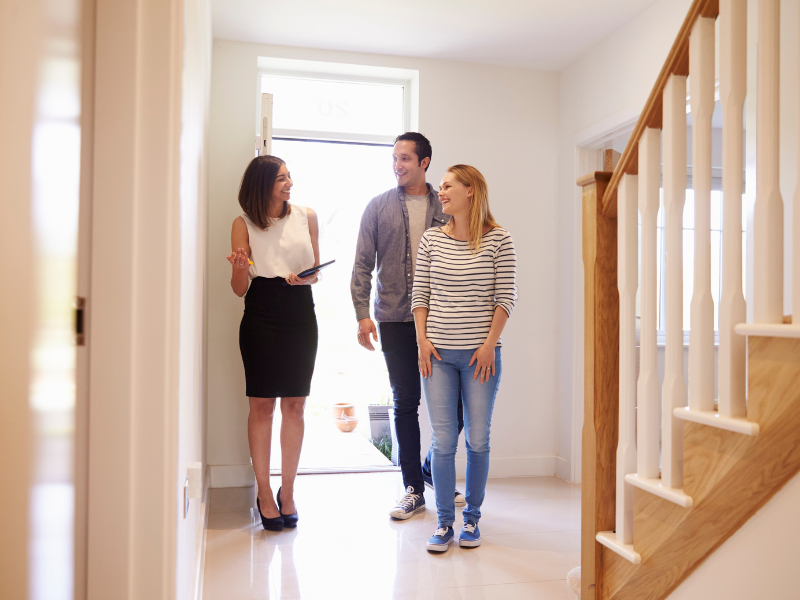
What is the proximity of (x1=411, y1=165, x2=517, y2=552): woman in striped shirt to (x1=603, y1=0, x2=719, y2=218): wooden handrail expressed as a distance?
25.4 inches

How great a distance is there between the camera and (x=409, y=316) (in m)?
2.76

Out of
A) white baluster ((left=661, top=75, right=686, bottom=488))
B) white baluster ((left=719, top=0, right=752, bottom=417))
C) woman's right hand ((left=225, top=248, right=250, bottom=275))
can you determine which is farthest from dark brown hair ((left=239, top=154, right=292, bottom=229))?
white baluster ((left=719, top=0, right=752, bottom=417))

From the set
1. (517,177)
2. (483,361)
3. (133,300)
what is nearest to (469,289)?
(483,361)

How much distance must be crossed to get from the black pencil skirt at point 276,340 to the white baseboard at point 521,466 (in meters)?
1.32

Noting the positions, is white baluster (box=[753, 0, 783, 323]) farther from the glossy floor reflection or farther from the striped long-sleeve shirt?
the glossy floor reflection

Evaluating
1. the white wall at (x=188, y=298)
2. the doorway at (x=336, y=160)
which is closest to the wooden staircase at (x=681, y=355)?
the white wall at (x=188, y=298)

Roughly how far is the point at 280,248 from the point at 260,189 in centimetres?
26

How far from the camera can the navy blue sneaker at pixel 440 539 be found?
2217mm

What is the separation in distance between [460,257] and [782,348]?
124cm

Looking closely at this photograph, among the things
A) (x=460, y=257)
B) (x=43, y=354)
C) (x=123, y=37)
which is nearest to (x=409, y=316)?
(x=460, y=257)

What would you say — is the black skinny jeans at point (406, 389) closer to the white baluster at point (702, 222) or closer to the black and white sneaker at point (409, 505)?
the black and white sneaker at point (409, 505)

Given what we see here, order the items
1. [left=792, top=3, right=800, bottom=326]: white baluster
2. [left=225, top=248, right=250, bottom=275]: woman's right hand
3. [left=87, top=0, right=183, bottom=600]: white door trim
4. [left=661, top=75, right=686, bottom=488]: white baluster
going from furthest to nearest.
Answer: [left=225, top=248, right=250, bottom=275]: woman's right hand → [left=661, top=75, right=686, bottom=488]: white baluster → [left=792, top=3, right=800, bottom=326]: white baluster → [left=87, top=0, right=183, bottom=600]: white door trim

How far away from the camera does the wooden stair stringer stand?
1.17 meters

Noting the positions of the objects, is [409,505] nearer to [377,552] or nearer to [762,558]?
[377,552]
